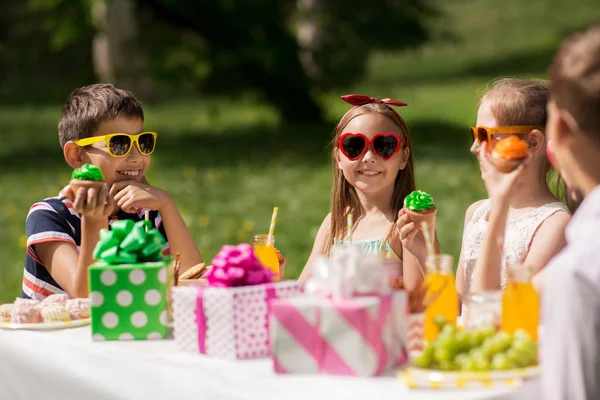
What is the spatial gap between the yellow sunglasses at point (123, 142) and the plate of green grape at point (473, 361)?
5.26 ft

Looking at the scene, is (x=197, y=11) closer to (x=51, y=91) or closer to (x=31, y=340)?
(x=51, y=91)

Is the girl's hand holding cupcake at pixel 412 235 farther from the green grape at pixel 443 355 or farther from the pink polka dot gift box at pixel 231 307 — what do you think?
the green grape at pixel 443 355

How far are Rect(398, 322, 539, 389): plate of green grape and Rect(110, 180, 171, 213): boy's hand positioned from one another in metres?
1.44

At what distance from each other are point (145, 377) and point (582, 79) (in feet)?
4.41

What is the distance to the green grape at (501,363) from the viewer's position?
2285 mm

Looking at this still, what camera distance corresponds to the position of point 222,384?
7.81ft

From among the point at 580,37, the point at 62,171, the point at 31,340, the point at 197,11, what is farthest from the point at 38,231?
the point at 197,11

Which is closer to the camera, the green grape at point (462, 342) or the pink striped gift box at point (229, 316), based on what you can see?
the green grape at point (462, 342)

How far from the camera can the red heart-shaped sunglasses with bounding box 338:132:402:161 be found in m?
3.61

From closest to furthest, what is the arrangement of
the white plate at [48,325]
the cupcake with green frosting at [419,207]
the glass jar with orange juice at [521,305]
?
the glass jar with orange juice at [521,305] < the white plate at [48,325] < the cupcake with green frosting at [419,207]

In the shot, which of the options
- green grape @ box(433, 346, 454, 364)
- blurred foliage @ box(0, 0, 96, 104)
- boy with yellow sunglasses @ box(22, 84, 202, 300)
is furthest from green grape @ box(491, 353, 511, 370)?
blurred foliage @ box(0, 0, 96, 104)

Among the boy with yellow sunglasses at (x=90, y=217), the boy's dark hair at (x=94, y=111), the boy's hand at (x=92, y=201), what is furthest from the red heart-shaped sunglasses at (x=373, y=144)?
the boy's hand at (x=92, y=201)

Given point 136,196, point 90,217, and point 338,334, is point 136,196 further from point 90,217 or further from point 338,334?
point 338,334

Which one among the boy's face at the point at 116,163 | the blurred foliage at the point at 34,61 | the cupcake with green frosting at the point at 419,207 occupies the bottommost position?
the cupcake with green frosting at the point at 419,207
